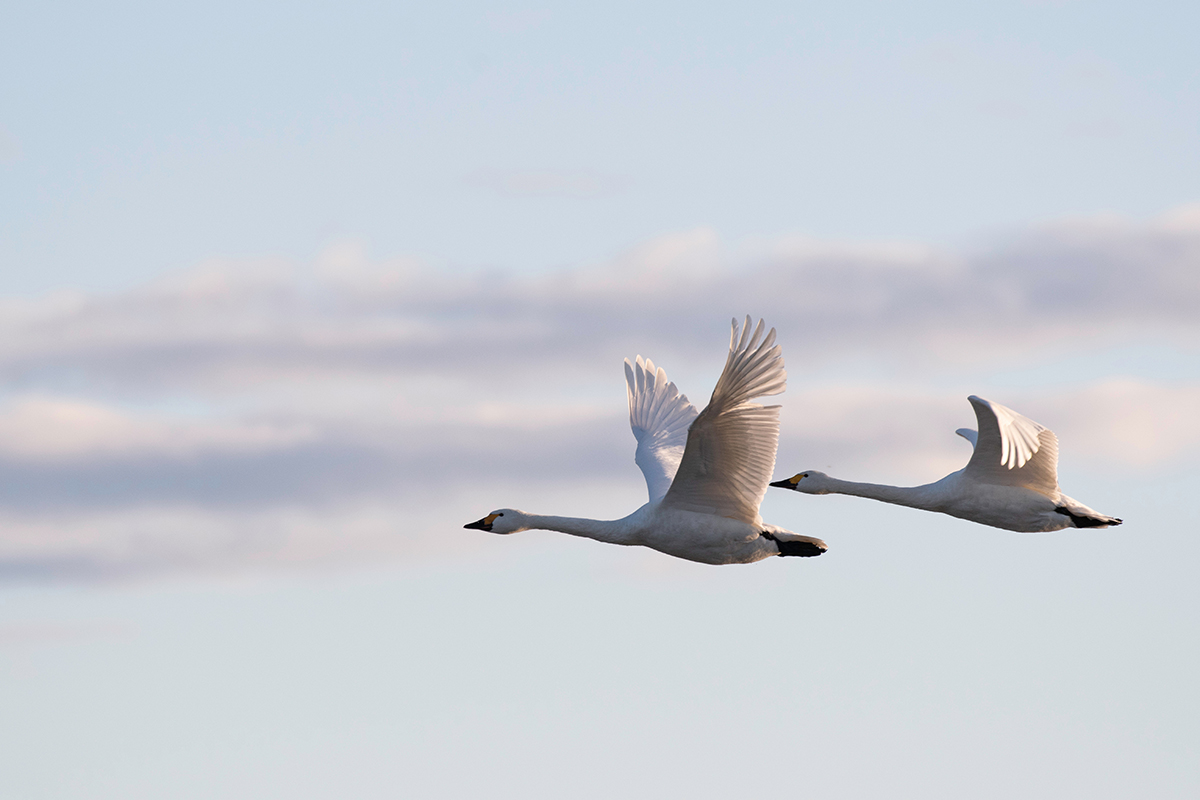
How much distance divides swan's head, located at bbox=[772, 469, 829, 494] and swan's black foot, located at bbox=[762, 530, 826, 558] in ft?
9.53

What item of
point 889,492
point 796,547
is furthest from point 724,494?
point 889,492

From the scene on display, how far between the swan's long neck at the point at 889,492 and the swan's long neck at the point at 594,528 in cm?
410

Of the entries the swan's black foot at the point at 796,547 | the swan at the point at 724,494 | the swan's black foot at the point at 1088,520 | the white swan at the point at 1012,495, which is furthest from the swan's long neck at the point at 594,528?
the swan's black foot at the point at 1088,520

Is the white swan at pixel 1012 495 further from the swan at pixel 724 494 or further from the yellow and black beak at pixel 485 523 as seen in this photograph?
the yellow and black beak at pixel 485 523

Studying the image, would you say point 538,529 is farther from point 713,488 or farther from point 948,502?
point 948,502

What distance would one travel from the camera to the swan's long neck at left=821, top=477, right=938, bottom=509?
33.4m

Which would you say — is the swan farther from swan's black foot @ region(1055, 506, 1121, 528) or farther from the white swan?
swan's black foot @ region(1055, 506, 1121, 528)

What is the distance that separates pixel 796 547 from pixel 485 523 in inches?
224

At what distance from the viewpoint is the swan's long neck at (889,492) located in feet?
109

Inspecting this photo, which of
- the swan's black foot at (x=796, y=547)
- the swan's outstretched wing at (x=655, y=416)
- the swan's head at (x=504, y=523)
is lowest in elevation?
the swan's black foot at (x=796, y=547)

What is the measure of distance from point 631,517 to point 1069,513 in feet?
23.2

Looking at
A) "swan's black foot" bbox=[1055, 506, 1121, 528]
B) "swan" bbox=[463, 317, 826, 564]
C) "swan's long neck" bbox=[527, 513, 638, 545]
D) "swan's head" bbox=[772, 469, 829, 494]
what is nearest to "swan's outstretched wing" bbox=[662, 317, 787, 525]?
"swan" bbox=[463, 317, 826, 564]

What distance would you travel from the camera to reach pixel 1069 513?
32969 millimetres

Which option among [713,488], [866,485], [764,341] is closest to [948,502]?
[866,485]
